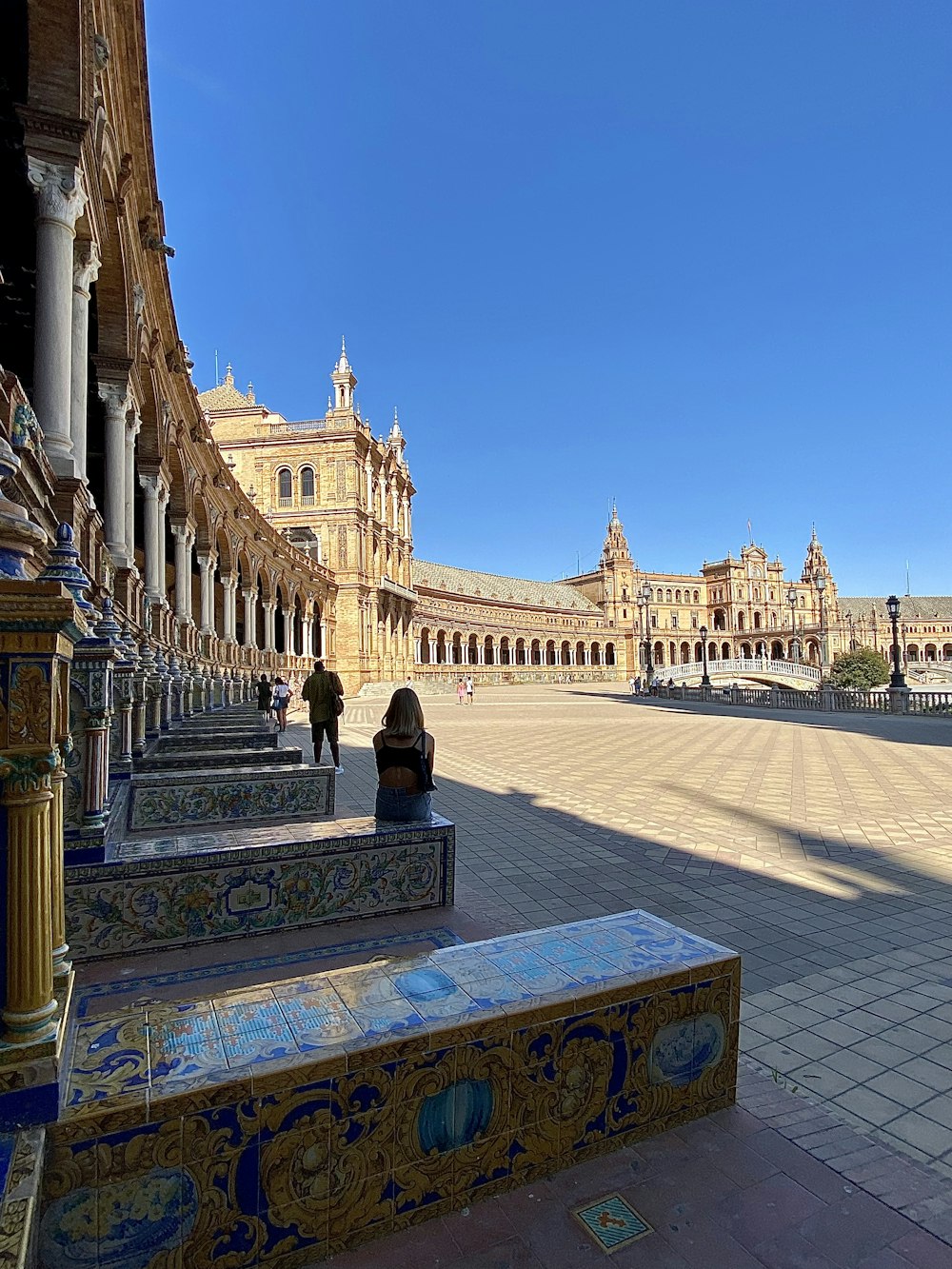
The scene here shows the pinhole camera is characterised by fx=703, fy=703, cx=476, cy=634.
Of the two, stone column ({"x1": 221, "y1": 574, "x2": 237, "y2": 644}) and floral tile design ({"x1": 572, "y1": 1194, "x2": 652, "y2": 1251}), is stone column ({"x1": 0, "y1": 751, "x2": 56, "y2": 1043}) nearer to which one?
floral tile design ({"x1": 572, "y1": 1194, "x2": 652, "y2": 1251})

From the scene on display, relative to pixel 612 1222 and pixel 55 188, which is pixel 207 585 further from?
pixel 612 1222

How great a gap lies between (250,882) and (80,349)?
628 centimetres

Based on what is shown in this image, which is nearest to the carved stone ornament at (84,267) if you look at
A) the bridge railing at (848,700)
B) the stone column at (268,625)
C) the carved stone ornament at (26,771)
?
the carved stone ornament at (26,771)

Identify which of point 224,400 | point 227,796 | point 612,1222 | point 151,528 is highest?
point 224,400

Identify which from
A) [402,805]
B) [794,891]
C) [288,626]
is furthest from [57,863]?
[288,626]

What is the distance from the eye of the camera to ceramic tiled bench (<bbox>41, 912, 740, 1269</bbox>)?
169 centimetres

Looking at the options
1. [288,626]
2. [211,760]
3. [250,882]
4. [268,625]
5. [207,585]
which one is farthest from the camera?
[288,626]

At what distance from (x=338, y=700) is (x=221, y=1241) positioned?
382 inches

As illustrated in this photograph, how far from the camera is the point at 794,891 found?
17.9 feet

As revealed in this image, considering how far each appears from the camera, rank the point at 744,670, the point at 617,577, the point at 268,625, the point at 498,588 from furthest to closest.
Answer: the point at 617,577 < the point at 498,588 < the point at 744,670 < the point at 268,625

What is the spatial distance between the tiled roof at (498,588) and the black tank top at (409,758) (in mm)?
57785

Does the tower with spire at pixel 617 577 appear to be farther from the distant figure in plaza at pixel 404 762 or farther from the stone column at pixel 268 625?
the distant figure in plaza at pixel 404 762

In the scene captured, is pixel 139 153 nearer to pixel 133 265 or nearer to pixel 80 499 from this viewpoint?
pixel 133 265

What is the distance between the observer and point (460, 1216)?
2025 millimetres
